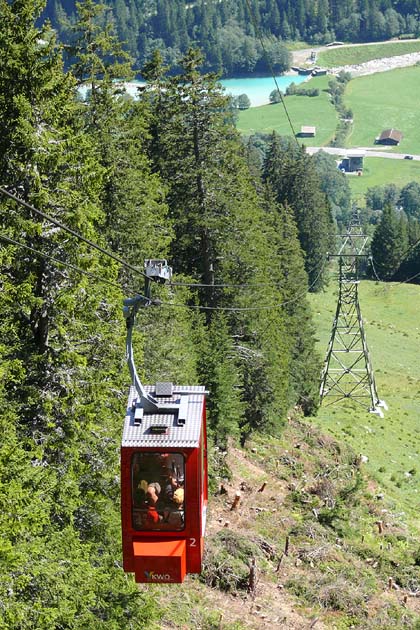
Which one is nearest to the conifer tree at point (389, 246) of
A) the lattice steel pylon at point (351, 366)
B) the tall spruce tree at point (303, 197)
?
the tall spruce tree at point (303, 197)

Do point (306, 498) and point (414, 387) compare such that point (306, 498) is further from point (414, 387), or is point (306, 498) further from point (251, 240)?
→ point (414, 387)

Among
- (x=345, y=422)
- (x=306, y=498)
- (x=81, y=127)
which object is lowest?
(x=345, y=422)

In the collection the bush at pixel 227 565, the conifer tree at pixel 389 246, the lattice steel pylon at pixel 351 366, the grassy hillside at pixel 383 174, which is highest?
the bush at pixel 227 565

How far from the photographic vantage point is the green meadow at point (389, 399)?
40.2 metres

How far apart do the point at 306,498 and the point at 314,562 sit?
470cm

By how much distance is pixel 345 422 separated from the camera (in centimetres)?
4834

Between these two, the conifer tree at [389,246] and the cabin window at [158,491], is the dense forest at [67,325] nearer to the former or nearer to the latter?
the cabin window at [158,491]

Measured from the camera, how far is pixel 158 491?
531 inches

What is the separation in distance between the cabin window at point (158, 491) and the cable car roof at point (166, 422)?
0.22 m

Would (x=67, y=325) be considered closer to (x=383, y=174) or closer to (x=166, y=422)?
(x=166, y=422)

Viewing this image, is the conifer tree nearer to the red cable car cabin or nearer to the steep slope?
the steep slope

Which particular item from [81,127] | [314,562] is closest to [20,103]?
[81,127]

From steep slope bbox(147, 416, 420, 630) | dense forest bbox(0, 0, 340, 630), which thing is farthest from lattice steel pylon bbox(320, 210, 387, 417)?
dense forest bbox(0, 0, 340, 630)

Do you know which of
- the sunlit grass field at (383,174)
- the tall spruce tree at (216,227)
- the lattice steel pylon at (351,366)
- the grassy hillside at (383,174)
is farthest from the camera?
the grassy hillside at (383,174)
